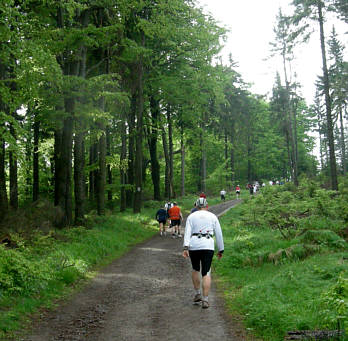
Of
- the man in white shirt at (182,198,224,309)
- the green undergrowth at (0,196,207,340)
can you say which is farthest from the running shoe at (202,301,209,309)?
the green undergrowth at (0,196,207,340)

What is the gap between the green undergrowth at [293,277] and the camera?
218 inches

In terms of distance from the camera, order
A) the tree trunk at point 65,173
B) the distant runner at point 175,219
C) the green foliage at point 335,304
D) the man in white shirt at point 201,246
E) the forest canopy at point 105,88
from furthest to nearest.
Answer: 1. the distant runner at point 175,219
2. the tree trunk at point 65,173
3. the forest canopy at point 105,88
4. the man in white shirt at point 201,246
5. the green foliage at point 335,304

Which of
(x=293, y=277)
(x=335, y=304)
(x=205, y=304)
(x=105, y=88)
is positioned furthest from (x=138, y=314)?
(x=105, y=88)

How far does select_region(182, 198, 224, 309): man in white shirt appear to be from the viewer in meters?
7.34

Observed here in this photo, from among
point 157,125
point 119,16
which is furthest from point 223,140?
point 119,16

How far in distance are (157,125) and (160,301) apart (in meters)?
25.8

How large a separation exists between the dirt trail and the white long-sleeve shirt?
1.19 m

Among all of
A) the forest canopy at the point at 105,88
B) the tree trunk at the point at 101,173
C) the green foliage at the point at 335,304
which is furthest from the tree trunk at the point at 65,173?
the green foliage at the point at 335,304

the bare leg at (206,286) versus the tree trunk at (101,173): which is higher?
the tree trunk at (101,173)

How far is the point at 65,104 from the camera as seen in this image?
52.9 ft

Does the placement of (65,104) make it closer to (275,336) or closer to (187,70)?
(187,70)

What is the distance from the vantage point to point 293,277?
7.84 meters

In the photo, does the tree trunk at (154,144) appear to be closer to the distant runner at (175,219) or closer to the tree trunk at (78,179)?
the distant runner at (175,219)

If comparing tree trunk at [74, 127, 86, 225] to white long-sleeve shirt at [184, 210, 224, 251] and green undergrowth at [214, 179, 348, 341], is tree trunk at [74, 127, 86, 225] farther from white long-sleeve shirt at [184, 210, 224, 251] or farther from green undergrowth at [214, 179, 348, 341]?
white long-sleeve shirt at [184, 210, 224, 251]
